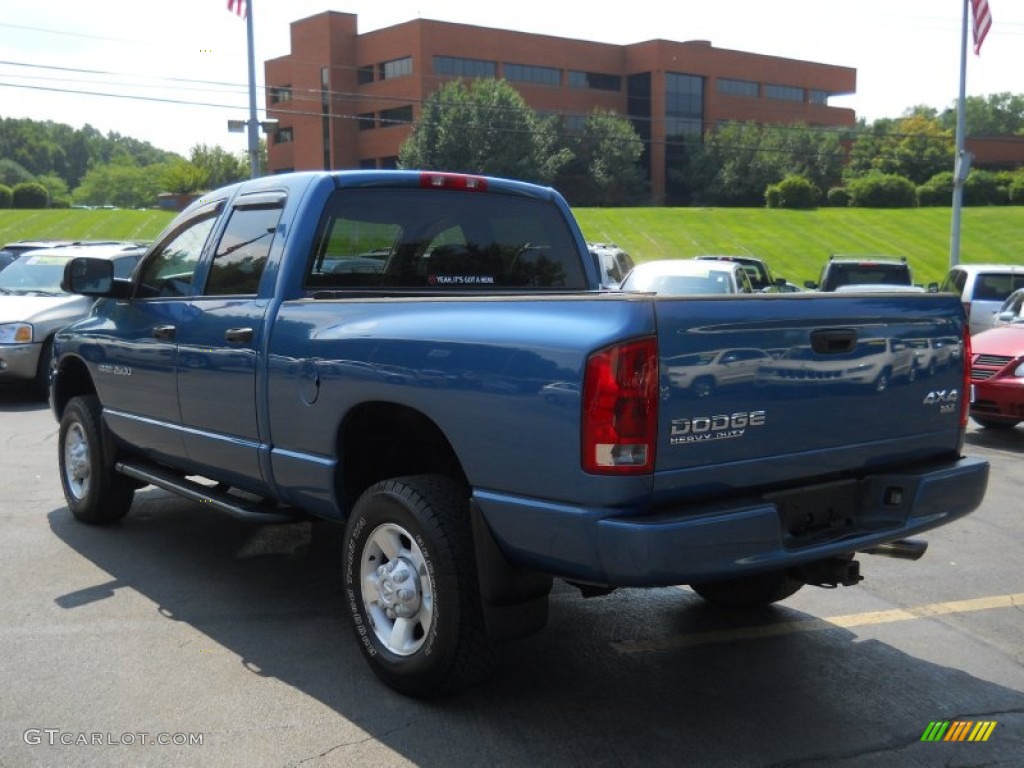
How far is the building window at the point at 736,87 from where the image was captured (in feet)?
287

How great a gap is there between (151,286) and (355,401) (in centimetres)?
249

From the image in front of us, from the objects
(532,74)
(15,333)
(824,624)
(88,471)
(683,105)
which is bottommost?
(824,624)

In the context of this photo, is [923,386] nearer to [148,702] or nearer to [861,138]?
[148,702]

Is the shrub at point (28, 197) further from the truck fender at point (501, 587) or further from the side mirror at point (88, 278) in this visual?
the truck fender at point (501, 587)

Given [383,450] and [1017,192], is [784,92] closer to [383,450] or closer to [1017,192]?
[1017,192]

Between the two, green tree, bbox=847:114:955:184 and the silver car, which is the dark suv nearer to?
the silver car

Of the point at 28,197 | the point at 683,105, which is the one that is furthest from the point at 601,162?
the point at 28,197

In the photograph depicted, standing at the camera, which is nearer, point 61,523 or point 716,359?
point 716,359

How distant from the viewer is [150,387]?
6.02 metres

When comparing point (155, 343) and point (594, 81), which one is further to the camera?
point (594, 81)

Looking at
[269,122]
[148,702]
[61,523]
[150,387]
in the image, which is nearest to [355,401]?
[148,702]

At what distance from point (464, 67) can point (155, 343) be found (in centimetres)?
7389

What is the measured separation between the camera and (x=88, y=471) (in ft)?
22.6

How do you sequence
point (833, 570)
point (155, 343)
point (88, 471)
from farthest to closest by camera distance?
point (88, 471)
point (155, 343)
point (833, 570)
